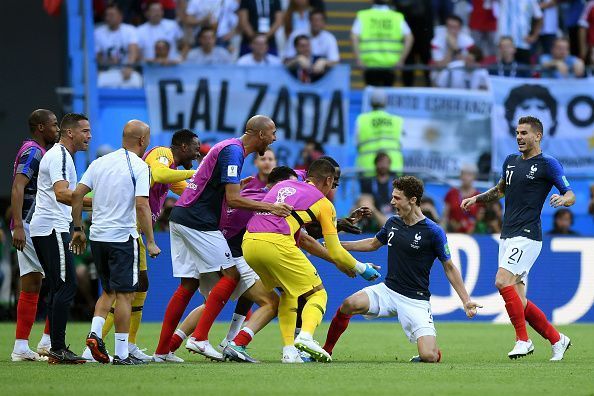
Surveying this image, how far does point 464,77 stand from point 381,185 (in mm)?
3392

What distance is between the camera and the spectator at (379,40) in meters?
21.4

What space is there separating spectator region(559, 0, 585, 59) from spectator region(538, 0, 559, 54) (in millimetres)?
304

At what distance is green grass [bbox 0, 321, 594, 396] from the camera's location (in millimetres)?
8766

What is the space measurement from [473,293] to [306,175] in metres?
7.00

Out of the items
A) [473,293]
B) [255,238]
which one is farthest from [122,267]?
[473,293]

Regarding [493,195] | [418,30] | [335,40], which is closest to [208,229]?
[493,195]

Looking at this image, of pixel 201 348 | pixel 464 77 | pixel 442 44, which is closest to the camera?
pixel 201 348

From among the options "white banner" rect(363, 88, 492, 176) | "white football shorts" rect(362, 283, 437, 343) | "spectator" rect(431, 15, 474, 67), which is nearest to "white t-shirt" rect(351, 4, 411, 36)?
"spectator" rect(431, 15, 474, 67)

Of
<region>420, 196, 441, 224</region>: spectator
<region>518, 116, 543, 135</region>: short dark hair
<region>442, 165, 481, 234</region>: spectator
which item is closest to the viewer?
<region>518, 116, 543, 135</region>: short dark hair

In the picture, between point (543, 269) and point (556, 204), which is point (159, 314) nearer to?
point (543, 269)

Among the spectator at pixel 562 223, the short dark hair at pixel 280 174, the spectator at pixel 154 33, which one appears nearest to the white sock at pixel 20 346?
the short dark hair at pixel 280 174

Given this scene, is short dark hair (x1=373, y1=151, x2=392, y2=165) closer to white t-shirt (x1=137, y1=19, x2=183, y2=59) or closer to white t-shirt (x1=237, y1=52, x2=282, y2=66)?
white t-shirt (x1=237, y1=52, x2=282, y2=66)

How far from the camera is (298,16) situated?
875 inches

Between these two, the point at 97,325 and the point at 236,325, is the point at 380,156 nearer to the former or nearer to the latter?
the point at 236,325
